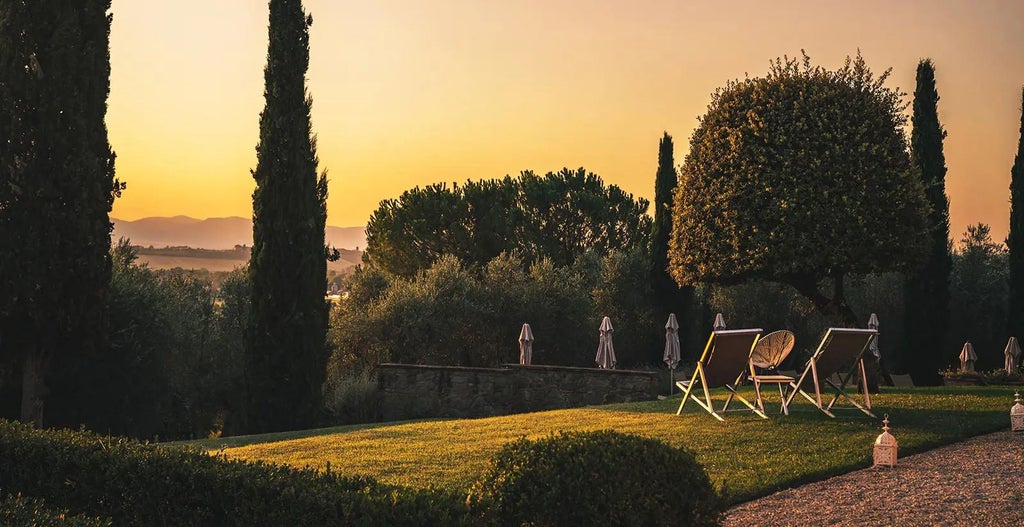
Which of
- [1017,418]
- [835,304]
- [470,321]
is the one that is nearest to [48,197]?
[470,321]

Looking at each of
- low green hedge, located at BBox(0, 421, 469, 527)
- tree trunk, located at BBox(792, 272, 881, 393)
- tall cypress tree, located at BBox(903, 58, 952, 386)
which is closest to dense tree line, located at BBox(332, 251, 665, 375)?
tall cypress tree, located at BBox(903, 58, 952, 386)

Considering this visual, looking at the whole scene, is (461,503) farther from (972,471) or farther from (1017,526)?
(972,471)

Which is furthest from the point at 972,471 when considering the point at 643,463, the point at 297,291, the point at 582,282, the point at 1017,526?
the point at 582,282

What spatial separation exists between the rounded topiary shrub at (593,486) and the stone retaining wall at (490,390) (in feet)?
42.4

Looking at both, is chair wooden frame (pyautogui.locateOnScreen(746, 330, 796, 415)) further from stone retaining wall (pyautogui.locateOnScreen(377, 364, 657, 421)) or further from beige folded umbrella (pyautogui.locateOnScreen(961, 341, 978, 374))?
beige folded umbrella (pyautogui.locateOnScreen(961, 341, 978, 374))

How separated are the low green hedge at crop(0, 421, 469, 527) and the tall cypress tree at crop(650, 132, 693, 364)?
20830 mm

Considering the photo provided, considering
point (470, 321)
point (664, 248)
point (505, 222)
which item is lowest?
point (470, 321)

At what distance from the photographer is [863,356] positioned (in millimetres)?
12430

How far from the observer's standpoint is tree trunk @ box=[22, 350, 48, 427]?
56.1 feet

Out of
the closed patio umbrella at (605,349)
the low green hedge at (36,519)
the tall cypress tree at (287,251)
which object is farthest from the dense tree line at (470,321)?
the low green hedge at (36,519)

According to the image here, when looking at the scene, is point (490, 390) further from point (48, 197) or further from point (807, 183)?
point (48, 197)

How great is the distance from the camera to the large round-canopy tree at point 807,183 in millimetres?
16594

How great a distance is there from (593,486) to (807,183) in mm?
12432

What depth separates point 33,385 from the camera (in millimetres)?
17156
